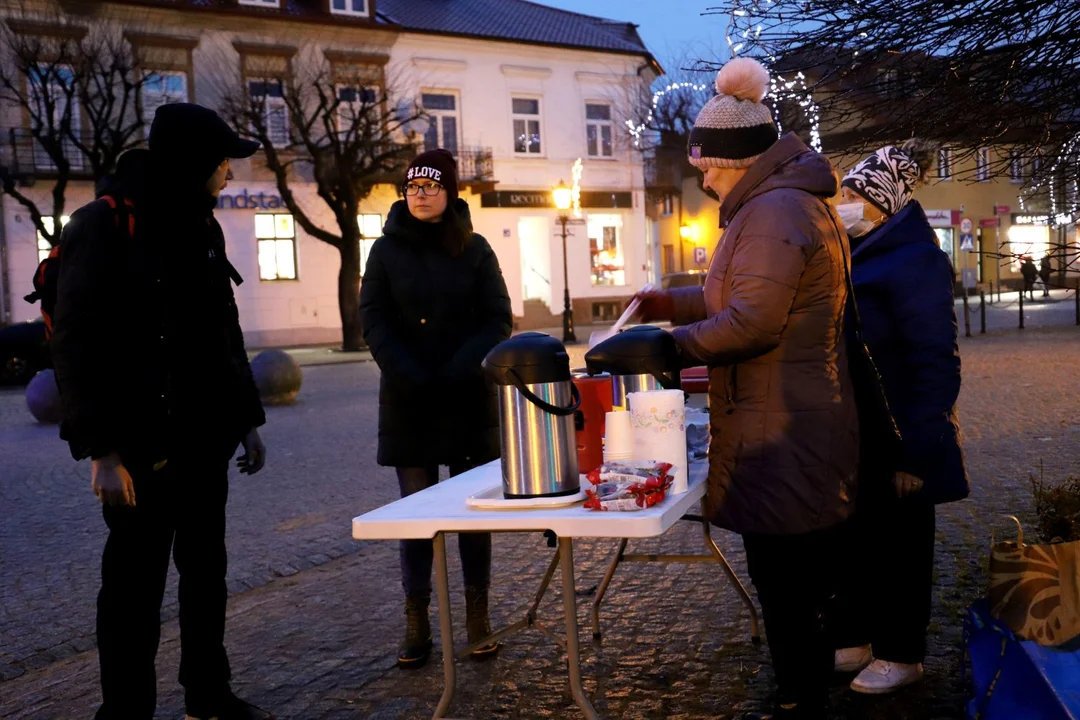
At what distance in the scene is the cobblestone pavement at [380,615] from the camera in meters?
3.90

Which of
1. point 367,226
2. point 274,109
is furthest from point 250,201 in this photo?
point 367,226

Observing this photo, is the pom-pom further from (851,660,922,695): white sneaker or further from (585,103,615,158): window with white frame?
(585,103,615,158): window with white frame

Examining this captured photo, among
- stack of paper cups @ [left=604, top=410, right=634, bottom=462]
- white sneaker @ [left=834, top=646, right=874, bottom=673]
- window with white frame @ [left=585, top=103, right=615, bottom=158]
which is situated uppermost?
window with white frame @ [left=585, top=103, right=615, bottom=158]

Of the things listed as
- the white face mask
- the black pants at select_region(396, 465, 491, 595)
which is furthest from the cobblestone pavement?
the white face mask

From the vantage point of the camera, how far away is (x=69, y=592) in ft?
19.4

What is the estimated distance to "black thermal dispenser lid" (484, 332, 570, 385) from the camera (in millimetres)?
3010

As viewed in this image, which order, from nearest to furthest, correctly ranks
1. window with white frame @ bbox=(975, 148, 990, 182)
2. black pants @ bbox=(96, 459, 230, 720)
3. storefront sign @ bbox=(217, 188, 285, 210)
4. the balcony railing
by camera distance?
black pants @ bbox=(96, 459, 230, 720), window with white frame @ bbox=(975, 148, 990, 182), the balcony railing, storefront sign @ bbox=(217, 188, 285, 210)

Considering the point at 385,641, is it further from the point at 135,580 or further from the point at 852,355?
the point at 852,355

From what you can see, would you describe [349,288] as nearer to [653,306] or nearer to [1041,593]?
[653,306]

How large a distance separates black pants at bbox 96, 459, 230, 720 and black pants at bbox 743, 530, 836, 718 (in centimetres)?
176

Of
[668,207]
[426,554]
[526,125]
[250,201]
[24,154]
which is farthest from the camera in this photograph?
[668,207]

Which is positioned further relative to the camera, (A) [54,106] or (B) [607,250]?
(B) [607,250]

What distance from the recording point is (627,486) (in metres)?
2.82

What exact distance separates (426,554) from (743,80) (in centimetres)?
216
